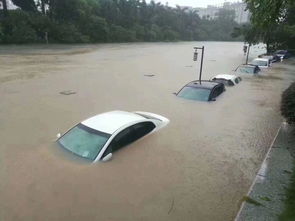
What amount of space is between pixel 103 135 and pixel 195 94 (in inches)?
291

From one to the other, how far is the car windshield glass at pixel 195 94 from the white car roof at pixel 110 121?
19.0 ft

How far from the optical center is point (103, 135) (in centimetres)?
707

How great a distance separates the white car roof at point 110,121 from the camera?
724cm

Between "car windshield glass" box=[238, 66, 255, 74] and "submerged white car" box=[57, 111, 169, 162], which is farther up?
"submerged white car" box=[57, 111, 169, 162]

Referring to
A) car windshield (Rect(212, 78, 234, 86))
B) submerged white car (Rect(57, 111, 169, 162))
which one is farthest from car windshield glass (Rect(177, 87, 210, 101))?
submerged white car (Rect(57, 111, 169, 162))

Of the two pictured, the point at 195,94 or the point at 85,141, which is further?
the point at 195,94

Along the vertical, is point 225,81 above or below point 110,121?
below

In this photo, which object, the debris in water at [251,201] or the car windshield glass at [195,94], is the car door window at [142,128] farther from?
the car windshield glass at [195,94]

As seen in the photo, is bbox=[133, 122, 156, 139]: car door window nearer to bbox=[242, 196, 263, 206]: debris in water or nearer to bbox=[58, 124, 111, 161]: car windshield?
bbox=[58, 124, 111, 161]: car windshield

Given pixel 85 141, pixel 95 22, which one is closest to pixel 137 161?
pixel 85 141

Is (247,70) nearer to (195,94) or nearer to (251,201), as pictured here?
(195,94)

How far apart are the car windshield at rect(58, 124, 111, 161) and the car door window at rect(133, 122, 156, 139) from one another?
1167 millimetres

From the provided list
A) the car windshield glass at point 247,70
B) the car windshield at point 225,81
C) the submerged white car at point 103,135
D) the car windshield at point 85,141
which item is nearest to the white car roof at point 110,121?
the submerged white car at point 103,135

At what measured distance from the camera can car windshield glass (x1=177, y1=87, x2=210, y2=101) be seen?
→ 1334 centimetres
